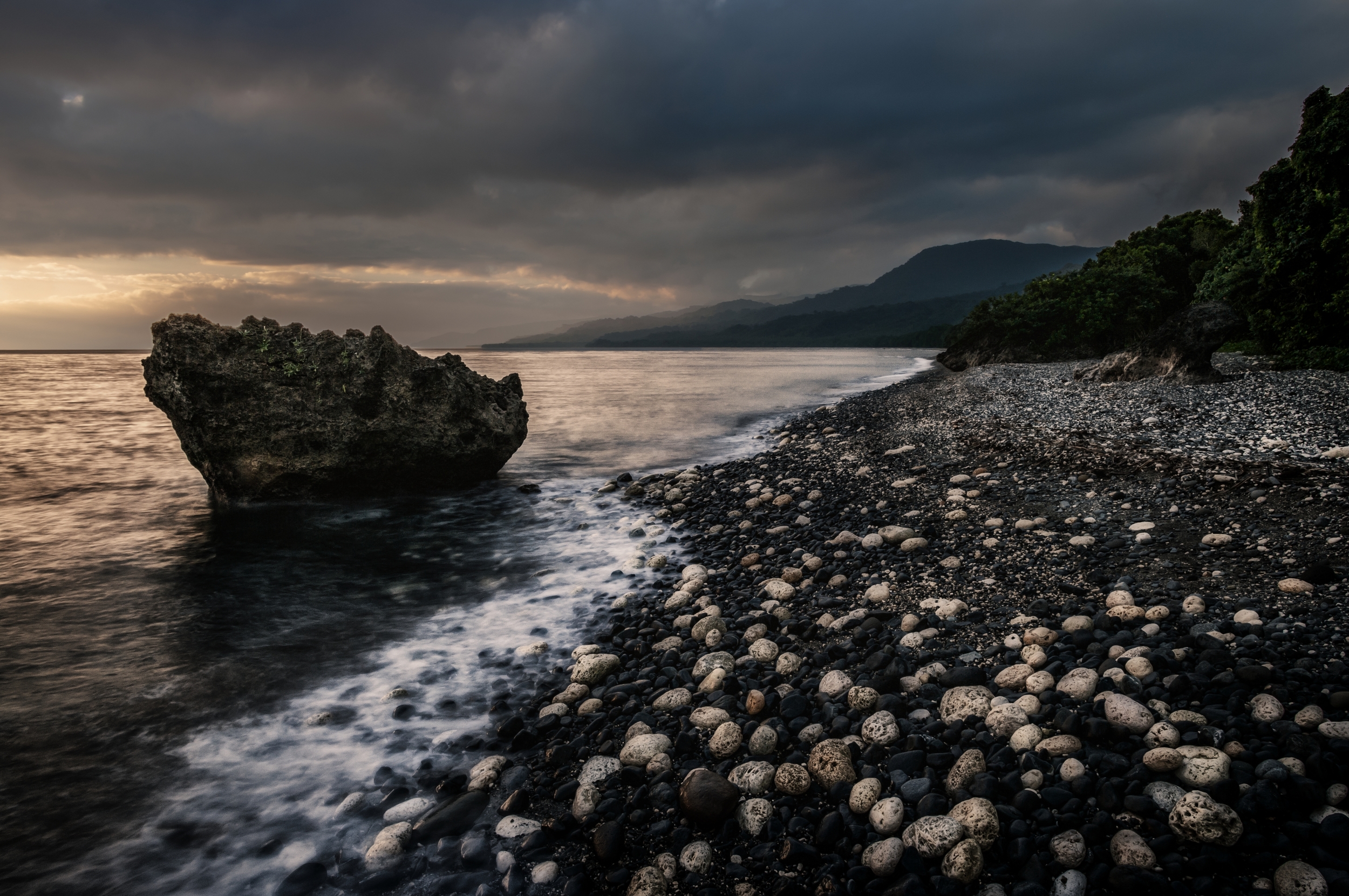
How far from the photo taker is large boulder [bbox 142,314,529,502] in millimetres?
12711

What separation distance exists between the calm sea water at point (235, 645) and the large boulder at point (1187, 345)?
1976 cm

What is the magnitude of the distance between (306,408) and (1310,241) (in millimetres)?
34139

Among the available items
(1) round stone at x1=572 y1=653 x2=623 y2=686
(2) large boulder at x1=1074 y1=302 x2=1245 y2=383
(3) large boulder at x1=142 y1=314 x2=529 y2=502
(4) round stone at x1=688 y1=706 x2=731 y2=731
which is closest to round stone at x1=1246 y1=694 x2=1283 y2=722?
(4) round stone at x1=688 y1=706 x2=731 y2=731

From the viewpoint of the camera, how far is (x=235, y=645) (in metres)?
7.28

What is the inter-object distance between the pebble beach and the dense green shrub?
64.6 feet

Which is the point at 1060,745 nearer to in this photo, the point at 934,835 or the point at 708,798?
the point at 934,835

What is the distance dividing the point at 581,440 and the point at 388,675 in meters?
16.8

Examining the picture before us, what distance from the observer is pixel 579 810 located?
4.05m

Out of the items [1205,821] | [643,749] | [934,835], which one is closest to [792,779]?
[934,835]

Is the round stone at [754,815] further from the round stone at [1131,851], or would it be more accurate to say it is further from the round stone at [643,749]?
the round stone at [1131,851]

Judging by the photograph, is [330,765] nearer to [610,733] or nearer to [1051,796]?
[610,733]

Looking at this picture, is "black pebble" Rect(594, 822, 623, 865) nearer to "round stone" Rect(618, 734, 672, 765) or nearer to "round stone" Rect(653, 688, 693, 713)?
"round stone" Rect(618, 734, 672, 765)

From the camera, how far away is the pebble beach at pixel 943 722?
3244 millimetres

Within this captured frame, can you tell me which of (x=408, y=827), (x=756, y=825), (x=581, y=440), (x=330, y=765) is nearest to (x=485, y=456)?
(x=581, y=440)
